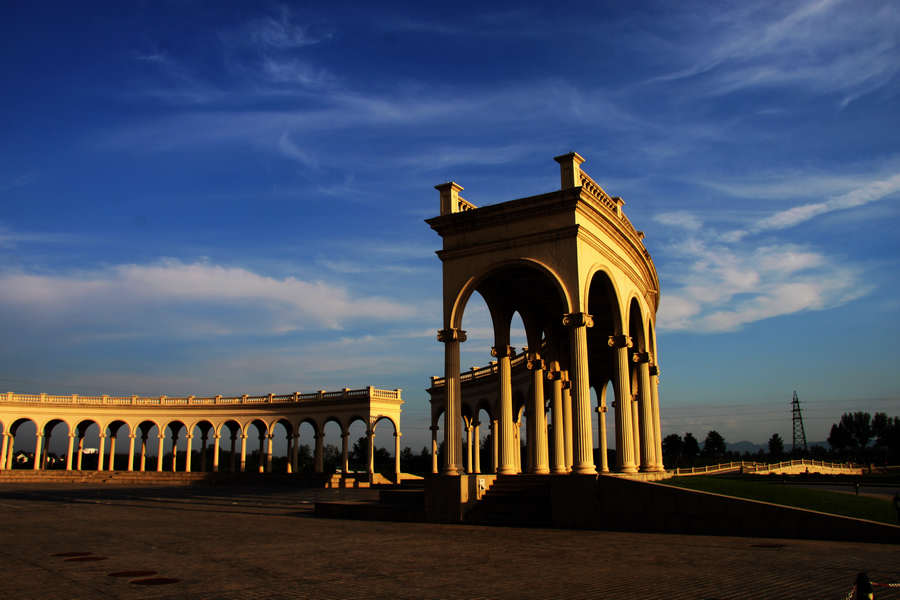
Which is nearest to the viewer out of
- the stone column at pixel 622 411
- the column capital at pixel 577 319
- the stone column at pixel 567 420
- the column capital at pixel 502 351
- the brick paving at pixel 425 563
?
the brick paving at pixel 425 563

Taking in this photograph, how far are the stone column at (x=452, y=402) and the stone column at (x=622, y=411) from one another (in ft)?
19.8

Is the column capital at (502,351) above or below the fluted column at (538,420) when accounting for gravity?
above

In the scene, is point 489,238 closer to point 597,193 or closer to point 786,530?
point 597,193

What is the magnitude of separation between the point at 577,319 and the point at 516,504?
6381mm

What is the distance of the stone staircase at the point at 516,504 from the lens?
68.6 ft

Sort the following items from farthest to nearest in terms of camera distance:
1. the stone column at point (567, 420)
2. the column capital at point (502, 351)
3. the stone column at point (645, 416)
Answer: the stone column at point (645, 416) < the stone column at point (567, 420) < the column capital at point (502, 351)

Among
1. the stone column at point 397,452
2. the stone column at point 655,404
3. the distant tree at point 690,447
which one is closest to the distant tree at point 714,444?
the distant tree at point 690,447

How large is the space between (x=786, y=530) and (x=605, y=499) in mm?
4935

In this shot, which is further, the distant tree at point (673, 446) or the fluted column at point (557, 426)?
the distant tree at point (673, 446)

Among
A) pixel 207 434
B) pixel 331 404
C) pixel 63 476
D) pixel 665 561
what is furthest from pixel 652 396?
pixel 63 476

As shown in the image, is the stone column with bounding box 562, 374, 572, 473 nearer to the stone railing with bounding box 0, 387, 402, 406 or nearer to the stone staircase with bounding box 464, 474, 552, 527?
the stone staircase with bounding box 464, 474, 552, 527

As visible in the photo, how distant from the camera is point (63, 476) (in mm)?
68750

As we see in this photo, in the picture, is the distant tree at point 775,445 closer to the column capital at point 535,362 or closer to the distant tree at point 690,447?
the distant tree at point 690,447

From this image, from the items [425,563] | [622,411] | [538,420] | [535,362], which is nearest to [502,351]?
[535,362]
